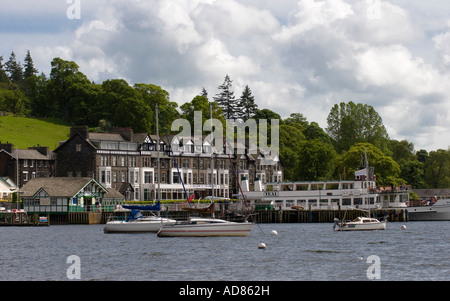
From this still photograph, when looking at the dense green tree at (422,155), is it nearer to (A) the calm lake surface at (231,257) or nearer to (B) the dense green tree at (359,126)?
(B) the dense green tree at (359,126)

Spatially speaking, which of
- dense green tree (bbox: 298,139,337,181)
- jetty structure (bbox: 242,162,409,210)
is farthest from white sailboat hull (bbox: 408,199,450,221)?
dense green tree (bbox: 298,139,337,181)

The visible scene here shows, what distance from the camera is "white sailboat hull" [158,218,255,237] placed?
67.8 meters

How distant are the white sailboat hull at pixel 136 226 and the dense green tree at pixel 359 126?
88.4 m

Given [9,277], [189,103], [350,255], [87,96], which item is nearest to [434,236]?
[350,255]

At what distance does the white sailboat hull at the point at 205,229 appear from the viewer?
67750 millimetres

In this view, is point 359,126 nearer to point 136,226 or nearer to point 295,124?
point 295,124

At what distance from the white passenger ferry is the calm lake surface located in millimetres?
31645

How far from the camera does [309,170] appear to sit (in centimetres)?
13400

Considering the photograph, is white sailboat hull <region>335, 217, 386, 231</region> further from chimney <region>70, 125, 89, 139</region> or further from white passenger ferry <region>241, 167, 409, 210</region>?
chimney <region>70, 125, 89, 139</region>

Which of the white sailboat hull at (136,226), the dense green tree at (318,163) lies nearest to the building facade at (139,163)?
the dense green tree at (318,163)

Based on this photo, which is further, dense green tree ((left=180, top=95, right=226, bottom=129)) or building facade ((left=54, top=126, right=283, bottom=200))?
dense green tree ((left=180, top=95, right=226, bottom=129))

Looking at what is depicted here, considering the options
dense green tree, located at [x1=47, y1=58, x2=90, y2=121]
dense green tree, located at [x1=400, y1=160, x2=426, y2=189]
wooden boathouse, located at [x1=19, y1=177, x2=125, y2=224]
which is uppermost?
dense green tree, located at [x1=47, y1=58, x2=90, y2=121]

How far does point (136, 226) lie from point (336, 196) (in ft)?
133
